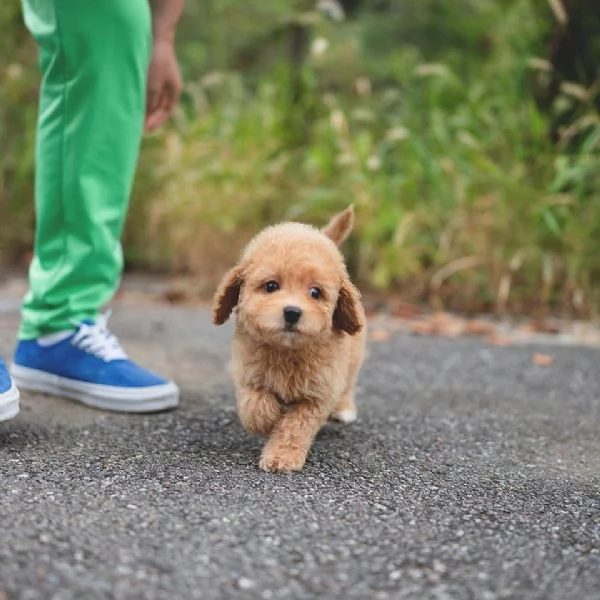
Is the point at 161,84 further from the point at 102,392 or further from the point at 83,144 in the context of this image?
the point at 102,392

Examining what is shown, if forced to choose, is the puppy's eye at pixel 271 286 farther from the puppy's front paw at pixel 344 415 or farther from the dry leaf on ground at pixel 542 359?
the dry leaf on ground at pixel 542 359

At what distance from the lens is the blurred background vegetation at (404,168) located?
4.53 metres

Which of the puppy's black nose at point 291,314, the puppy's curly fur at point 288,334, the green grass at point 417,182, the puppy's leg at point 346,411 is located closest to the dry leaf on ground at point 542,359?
the green grass at point 417,182

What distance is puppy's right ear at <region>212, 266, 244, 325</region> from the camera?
2035 mm

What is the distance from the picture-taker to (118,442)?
7.06 feet

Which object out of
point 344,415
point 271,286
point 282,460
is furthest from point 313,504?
point 344,415

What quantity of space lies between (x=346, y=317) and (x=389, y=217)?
2.80 m

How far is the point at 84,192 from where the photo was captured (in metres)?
2.41

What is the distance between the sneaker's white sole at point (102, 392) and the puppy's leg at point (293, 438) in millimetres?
522

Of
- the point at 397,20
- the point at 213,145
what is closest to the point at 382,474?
the point at 213,145

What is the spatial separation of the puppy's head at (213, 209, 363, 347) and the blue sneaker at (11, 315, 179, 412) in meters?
0.49

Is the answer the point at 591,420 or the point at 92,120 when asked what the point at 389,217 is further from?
the point at 92,120

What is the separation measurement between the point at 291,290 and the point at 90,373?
2.75 feet

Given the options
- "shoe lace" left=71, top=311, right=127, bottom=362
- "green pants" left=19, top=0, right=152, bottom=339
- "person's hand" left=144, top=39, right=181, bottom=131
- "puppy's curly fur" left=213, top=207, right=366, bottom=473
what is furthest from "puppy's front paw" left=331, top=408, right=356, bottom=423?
"person's hand" left=144, top=39, right=181, bottom=131
